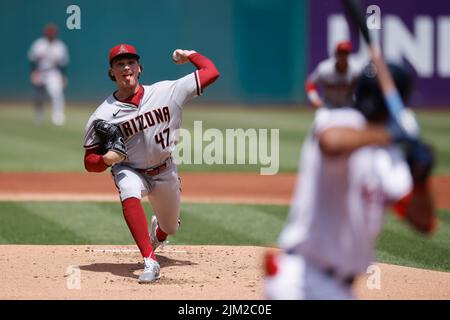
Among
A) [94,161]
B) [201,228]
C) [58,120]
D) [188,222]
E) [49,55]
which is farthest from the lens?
[49,55]

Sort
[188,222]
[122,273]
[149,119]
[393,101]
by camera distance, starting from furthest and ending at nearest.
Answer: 1. [188,222]
2. [122,273]
3. [149,119]
4. [393,101]

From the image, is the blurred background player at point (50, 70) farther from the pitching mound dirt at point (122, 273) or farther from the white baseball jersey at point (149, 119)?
the white baseball jersey at point (149, 119)

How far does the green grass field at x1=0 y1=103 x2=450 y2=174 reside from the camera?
1464 centimetres

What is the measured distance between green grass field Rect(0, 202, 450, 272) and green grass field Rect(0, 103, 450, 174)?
3.79 metres

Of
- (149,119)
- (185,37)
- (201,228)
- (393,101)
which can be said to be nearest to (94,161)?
(149,119)

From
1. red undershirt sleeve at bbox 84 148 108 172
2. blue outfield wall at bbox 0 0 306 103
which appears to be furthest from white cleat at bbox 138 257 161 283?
blue outfield wall at bbox 0 0 306 103

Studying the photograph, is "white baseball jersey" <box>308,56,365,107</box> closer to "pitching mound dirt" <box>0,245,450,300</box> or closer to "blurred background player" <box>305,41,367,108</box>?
"blurred background player" <box>305,41,367,108</box>

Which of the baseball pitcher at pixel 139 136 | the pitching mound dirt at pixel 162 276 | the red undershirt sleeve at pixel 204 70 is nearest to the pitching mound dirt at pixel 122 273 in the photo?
the pitching mound dirt at pixel 162 276

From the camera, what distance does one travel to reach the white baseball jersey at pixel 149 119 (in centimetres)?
671

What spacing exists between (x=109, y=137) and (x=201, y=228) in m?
2.83

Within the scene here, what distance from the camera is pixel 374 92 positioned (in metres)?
3.52

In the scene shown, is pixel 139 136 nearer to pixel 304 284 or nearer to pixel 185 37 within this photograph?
pixel 304 284

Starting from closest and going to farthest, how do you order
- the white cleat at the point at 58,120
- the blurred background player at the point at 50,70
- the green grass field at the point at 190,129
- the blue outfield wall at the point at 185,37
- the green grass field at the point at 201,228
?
the green grass field at the point at 201,228 < the green grass field at the point at 190,129 < the white cleat at the point at 58,120 < the blurred background player at the point at 50,70 < the blue outfield wall at the point at 185,37
